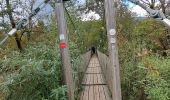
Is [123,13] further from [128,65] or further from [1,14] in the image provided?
[128,65]

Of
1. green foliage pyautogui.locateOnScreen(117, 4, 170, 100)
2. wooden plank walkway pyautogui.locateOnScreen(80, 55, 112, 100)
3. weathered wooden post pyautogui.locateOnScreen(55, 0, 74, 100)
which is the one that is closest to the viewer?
green foliage pyautogui.locateOnScreen(117, 4, 170, 100)

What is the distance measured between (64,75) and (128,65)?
107 centimetres

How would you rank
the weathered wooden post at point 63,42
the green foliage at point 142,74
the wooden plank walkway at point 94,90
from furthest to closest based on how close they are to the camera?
the wooden plank walkway at point 94,90, the weathered wooden post at point 63,42, the green foliage at point 142,74

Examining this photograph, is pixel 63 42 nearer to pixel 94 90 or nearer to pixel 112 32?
pixel 112 32

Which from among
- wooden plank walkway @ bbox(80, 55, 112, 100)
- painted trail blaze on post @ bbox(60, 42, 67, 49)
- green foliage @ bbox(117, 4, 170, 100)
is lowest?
wooden plank walkway @ bbox(80, 55, 112, 100)

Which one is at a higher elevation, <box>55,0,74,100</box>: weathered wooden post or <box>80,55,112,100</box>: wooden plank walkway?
<box>55,0,74,100</box>: weathered wooden post

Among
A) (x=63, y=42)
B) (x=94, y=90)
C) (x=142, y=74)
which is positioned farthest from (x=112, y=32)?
(x=94, y=90)

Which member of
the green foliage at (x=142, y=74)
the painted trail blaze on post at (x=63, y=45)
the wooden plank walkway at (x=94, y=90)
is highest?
the painted trail blaze on post at (x=63, y=45)

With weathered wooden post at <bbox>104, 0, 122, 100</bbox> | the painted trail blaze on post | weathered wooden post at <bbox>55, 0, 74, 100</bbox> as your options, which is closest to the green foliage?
weathered wooden post at <bbox>104, 0, 122, 100</bbox>

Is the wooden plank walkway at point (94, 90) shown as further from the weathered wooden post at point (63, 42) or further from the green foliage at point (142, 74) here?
the weathered wooden post at point (63, 42)

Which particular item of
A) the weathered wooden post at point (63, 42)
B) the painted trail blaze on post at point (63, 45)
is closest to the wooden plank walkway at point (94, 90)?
the weathered wooden post at point (63, 42)

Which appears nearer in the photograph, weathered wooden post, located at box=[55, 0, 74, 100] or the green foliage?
the green foliage

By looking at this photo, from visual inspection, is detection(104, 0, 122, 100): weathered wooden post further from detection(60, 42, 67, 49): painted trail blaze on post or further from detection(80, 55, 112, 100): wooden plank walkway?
detection(80, 55, 112, 100): wooden plank walkway

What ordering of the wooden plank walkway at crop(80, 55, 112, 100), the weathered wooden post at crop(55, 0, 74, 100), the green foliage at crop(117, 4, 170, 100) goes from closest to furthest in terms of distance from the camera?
1. the green foliage at crop(117, 4, 170, 100)
2. the weathered wooden post at crop(55, 0, 74, 100)
3. the wooden plank walkway at crop(80, 55, 112, 100)
